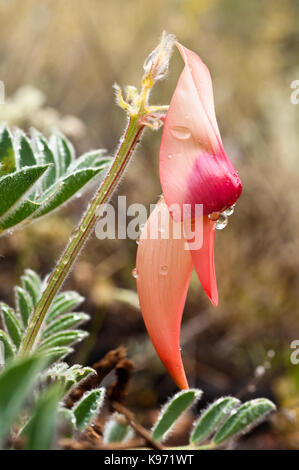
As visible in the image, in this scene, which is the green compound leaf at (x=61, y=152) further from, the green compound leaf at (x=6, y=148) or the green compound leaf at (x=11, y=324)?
the green compound leaf at (x=11, y=324)

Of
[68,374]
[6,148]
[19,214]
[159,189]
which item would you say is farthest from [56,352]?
[159,189]

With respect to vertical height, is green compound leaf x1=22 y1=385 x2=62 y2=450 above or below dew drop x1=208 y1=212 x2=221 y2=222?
below

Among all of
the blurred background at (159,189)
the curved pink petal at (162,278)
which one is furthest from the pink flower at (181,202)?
the blurred background at (159,189)

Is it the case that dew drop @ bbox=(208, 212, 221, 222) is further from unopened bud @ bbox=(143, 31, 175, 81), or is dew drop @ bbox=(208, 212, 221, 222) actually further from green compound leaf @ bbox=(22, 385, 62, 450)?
green compound leaf @ bbox=(22, 385, 62, 450)

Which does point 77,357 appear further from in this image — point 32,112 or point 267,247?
point 267,247

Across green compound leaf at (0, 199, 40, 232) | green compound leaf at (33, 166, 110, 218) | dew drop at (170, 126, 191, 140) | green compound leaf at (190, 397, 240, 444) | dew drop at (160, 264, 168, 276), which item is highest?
dew drop at (170, 126, 191, 140)

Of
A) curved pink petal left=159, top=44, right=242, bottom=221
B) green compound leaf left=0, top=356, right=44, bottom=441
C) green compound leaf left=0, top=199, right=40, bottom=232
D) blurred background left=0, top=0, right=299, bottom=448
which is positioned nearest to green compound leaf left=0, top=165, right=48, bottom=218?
green compound leaf left=0, top=199, right=40, bottom=232

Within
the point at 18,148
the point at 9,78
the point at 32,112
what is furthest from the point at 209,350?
the point at 9,78

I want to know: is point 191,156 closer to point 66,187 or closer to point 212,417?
point 66,187
